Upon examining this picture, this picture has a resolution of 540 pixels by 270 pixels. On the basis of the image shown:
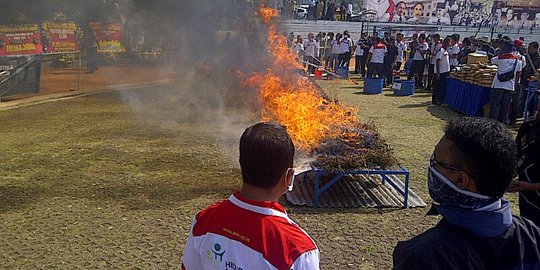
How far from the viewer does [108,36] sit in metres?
20.7

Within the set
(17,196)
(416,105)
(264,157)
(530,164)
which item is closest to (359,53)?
(416,105)

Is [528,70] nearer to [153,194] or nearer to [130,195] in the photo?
[153,194]

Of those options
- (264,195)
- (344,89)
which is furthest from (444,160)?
Result: (344,89)

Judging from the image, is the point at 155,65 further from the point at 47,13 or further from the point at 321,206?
the point at 321,206

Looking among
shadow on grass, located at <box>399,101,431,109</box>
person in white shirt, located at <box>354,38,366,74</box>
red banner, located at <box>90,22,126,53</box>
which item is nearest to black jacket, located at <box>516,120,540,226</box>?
shadow on grass, located at <box>399,101,431,109</box>

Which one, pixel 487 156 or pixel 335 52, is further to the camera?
pixel 335 52

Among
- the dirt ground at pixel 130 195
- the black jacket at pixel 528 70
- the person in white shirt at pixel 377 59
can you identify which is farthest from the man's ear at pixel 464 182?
the person in white shirt at pixel 377 59

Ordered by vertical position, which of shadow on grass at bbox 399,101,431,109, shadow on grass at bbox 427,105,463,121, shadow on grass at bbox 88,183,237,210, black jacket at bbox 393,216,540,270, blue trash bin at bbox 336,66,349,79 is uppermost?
blue trash bin at bbox 336,66,349,79

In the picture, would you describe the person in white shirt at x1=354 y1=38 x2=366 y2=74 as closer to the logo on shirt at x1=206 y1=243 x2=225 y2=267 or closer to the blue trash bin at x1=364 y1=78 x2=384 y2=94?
the blue trash bin at x1=364 y1=78 x2=384 y2=94

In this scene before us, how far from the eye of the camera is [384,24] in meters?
31.8

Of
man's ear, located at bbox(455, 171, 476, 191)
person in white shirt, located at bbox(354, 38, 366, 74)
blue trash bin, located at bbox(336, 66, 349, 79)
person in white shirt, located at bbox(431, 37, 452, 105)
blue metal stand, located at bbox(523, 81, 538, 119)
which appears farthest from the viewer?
person in white shirt, located at bbox(354, 38, 366, 74)

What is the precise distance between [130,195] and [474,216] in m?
5.36

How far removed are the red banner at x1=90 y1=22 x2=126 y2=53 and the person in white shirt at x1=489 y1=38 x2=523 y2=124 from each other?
1524cm

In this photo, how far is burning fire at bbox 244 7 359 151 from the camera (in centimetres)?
694
